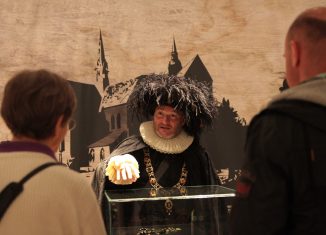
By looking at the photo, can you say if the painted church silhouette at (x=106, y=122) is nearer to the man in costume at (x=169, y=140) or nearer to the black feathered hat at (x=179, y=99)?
the black feathered hat at (x=179, y=99)

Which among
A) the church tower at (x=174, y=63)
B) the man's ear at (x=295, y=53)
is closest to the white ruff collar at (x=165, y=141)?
the church tower at (x=174, y=63)

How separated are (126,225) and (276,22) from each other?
8.78ft

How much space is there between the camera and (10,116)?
4.01ft

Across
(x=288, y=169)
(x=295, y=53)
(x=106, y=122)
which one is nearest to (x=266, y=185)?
(x=288, y=169)

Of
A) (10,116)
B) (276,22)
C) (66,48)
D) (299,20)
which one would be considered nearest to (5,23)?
(66,48)

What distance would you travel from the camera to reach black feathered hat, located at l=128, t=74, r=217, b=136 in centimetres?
278

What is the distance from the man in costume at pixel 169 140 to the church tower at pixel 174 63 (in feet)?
2.46

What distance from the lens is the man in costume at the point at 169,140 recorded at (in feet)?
8.80

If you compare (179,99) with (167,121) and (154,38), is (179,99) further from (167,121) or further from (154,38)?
(154,38)

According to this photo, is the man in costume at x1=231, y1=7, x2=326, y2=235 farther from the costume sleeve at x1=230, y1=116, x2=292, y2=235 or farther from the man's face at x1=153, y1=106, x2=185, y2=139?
the man's face at x1=153, y1=106, x2=185, y2=139

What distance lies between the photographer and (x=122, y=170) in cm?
245

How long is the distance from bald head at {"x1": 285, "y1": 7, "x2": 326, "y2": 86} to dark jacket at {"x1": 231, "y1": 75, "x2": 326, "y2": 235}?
0.08 meters

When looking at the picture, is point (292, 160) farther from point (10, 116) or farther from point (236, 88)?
point (236, 88)

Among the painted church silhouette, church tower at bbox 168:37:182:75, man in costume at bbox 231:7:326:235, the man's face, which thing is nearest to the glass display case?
man in costume at bbox 231:7:326:235
